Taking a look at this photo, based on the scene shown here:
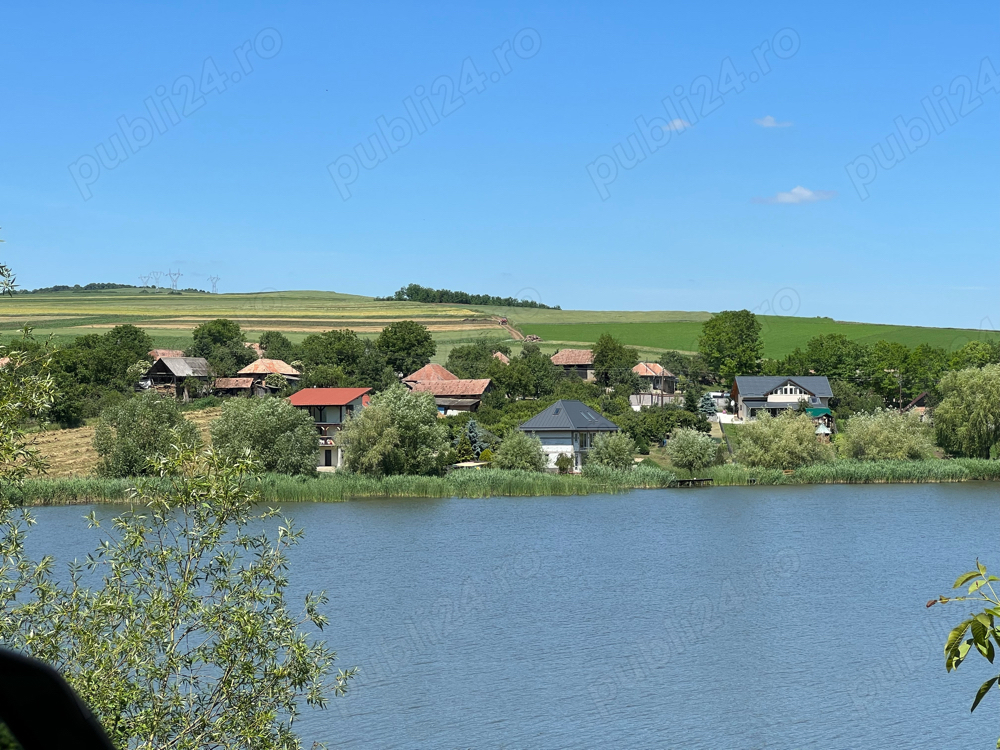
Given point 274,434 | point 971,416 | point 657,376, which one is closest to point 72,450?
point 274,434

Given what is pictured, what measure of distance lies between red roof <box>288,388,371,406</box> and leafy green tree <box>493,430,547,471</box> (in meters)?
14.2

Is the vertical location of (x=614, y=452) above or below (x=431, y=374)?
below

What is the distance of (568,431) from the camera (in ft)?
238

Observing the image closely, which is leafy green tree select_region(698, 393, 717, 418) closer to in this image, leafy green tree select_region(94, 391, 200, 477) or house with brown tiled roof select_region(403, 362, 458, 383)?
house with brown tiled roof select_region(403, 362, 458, 383)

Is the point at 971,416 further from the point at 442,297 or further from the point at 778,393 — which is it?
the point at 442,297

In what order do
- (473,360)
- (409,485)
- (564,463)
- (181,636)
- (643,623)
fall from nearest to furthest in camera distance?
(181,636) < (643,623) < (409,485) < (564,463) < (473,360)

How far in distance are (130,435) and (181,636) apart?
171ft

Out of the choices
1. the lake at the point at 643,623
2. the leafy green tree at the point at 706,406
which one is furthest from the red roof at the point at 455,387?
the lake at the point at 643,623

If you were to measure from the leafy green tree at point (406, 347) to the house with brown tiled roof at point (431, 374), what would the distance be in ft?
15.6

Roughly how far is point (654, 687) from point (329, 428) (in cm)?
5448

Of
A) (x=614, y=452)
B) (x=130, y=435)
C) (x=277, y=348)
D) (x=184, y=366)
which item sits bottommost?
(x=614, y=452)

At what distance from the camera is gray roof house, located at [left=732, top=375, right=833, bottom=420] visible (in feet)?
327

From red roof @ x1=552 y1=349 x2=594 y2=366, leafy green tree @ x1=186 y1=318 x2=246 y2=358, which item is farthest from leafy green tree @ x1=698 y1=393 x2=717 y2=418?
leafy green tree @ x1=186 y1=318 x2=246 y2=358

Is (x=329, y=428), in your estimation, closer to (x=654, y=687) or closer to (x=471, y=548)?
(x=471, y=548)
